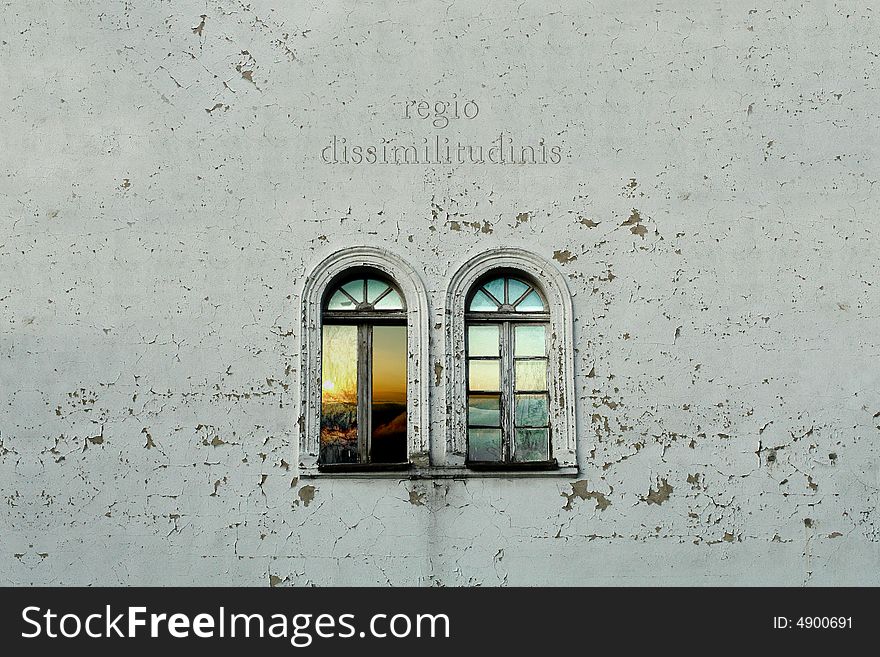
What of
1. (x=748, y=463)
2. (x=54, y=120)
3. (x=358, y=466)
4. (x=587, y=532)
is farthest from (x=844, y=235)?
(x=54, y=120)

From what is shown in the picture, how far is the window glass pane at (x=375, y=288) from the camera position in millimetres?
7406

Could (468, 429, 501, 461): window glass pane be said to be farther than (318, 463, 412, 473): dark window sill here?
Yes

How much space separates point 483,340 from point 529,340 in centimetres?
31

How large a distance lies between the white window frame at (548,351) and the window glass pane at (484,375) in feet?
0.35

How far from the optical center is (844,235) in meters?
7.42

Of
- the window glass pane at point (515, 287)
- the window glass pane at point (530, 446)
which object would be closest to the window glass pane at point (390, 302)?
the window glass pane at point (515, 287)

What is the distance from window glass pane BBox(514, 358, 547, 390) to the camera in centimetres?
732

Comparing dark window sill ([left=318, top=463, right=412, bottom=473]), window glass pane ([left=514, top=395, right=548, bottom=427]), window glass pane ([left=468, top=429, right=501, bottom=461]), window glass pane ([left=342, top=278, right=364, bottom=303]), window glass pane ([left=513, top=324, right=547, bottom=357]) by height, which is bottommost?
dark window sill ([left=318, top=463, right=412, bottom=473])

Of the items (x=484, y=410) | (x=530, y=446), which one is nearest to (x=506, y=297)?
(x=484, y=410)

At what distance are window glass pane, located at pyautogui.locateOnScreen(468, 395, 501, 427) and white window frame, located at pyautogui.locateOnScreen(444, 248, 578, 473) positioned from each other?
0.12 m

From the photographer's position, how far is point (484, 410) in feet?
23.9

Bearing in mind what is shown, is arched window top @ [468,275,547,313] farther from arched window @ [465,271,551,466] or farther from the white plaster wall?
the white plaster wall

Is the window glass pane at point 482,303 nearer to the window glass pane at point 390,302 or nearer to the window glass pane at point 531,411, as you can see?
the window glass pane at point 390,302

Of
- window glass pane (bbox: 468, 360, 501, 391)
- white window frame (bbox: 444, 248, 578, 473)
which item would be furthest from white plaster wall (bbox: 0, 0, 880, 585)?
window glass pane (bbox: 468, 360, 501, 391)
